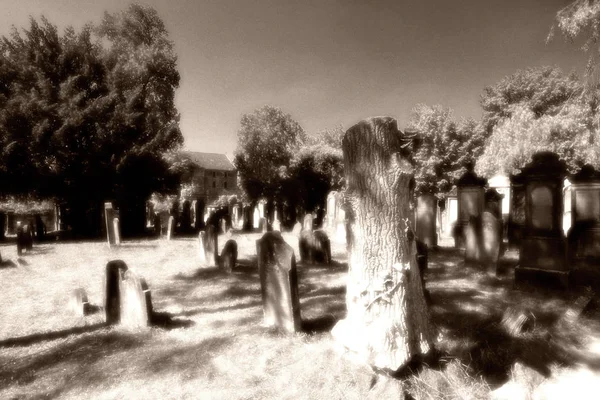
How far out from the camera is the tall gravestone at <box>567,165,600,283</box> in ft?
33.6

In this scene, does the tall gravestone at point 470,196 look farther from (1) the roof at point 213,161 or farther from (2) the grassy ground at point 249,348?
(1) the roof at point 213,161

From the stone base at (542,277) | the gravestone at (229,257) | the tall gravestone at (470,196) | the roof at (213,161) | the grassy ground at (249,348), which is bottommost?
the grassy ground at (249,348)

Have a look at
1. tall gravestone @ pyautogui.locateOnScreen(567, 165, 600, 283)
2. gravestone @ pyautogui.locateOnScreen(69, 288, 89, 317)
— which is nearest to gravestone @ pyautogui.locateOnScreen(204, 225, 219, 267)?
gravestone @ pyautogui.locateOnScreen(69, 288, 89, 317)

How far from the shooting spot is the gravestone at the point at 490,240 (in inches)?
357

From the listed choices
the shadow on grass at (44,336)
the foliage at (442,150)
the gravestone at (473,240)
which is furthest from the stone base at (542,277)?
the foliage at (442,150)

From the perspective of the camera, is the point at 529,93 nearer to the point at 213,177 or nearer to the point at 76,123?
the point at 76,123

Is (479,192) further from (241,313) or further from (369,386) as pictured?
(369,386)

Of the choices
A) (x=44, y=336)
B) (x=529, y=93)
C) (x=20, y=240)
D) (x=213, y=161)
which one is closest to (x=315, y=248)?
(x=44, y=336)

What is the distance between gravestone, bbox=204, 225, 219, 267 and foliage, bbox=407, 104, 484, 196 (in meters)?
26.3

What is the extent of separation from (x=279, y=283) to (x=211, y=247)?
575 cm

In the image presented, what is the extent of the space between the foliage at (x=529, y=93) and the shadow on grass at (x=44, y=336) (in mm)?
33272

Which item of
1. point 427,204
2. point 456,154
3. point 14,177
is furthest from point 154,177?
point 456,154

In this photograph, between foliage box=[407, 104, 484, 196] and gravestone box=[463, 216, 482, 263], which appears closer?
gravestone box=[463, 216, 482, 263]

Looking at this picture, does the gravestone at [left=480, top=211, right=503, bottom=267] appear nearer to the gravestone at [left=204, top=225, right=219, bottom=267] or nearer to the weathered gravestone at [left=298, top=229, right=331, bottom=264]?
the weathered gravestone at [left=298, top=229, right=331, bottom=264]
